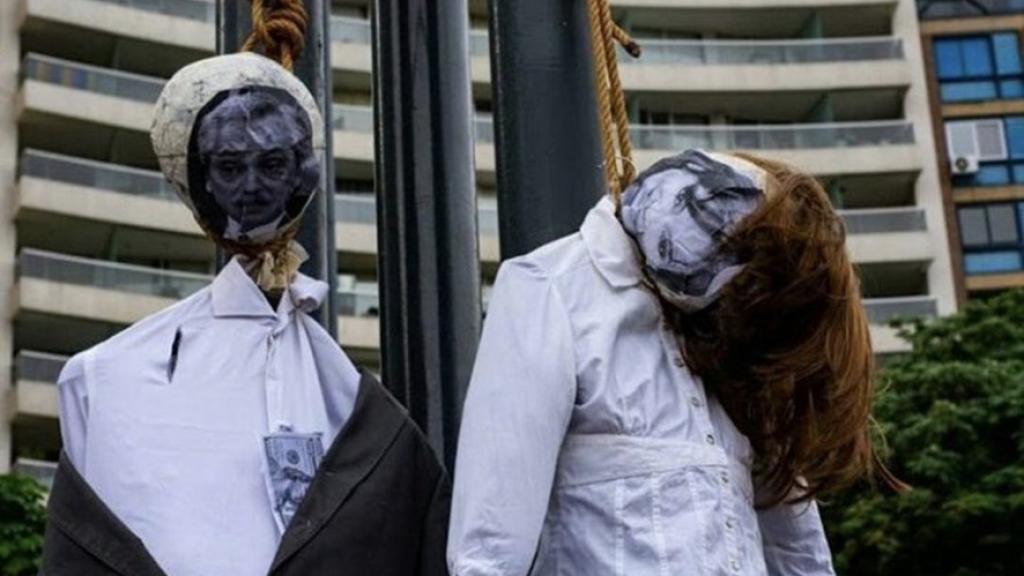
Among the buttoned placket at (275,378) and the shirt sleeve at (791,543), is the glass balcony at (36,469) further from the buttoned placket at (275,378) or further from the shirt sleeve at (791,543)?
the shirt sleeve at (791,543)

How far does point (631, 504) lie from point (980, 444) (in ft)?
58.7

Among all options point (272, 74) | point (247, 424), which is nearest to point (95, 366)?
point (247, 424)

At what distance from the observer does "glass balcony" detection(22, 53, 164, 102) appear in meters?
33.8

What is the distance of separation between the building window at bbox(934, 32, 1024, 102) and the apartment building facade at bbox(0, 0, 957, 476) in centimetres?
61

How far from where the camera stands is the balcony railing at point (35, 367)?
104 feet

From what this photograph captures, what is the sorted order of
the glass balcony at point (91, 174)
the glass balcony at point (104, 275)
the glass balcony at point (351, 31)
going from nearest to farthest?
the glass balcony at point (104, 275), the glass balcony at point (91, 174), the glass balcony at point (351, 31)

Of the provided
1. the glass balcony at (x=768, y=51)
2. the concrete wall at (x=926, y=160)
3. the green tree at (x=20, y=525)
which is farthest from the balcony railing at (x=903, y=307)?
the green tree at (x=20, y=525)

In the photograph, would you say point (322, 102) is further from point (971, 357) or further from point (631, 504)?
point (971, 357)

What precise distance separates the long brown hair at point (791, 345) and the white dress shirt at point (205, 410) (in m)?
0.60

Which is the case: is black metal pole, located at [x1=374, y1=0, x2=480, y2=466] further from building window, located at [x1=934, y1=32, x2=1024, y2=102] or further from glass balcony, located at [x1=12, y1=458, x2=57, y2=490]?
building window, located at [x1=934, y1=32, x2=1024, y2=102]

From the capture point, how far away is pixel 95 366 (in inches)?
108

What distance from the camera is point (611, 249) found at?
2.77 metres

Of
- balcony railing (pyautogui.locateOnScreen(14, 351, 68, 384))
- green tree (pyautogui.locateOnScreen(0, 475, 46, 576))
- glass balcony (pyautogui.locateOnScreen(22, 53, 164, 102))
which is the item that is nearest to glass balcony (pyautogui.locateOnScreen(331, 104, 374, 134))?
glass balcony (pyautogui.locateOnScreen(22, 53, 164, 102))

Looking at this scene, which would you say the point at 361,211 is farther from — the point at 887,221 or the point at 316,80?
the point at 316,80
